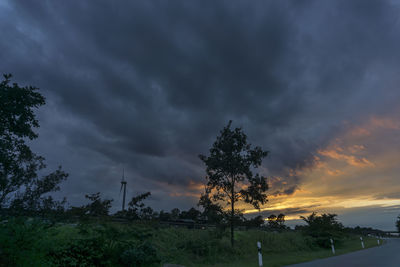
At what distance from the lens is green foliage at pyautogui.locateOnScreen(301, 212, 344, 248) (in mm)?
31359

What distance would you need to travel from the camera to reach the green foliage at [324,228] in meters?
31.4

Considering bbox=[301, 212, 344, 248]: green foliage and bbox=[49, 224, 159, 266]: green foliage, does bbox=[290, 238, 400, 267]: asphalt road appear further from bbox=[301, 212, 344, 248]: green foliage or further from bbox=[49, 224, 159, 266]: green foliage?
bbox=[301, 212, 344, 248]: green foliage

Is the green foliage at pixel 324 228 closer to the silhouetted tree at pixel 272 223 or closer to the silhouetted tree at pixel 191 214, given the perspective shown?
the silhouetted tree at pixel 272 223

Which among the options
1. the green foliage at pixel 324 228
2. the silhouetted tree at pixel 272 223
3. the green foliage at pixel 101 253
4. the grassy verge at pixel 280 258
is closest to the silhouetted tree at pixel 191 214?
→ the silhouetted tree at pixel 272 223

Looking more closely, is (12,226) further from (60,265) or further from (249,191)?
Result: (249,191)

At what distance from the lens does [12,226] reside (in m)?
8.00

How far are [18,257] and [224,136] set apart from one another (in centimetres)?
2091

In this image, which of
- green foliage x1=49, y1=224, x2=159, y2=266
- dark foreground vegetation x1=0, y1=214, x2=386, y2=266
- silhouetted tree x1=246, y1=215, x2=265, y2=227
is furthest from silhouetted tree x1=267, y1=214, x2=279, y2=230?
green foliage x1=49, y1=224, x2=159, y2=266

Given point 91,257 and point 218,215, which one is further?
point 218,215

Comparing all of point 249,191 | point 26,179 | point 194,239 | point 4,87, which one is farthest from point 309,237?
point 4,87

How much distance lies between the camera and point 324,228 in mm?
33469

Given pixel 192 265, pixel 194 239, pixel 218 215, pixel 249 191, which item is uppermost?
pixel 249 191

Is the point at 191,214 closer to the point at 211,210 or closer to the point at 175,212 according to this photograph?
the point at 175,212

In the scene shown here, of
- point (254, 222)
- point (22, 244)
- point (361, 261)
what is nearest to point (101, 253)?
point (22, 244)
